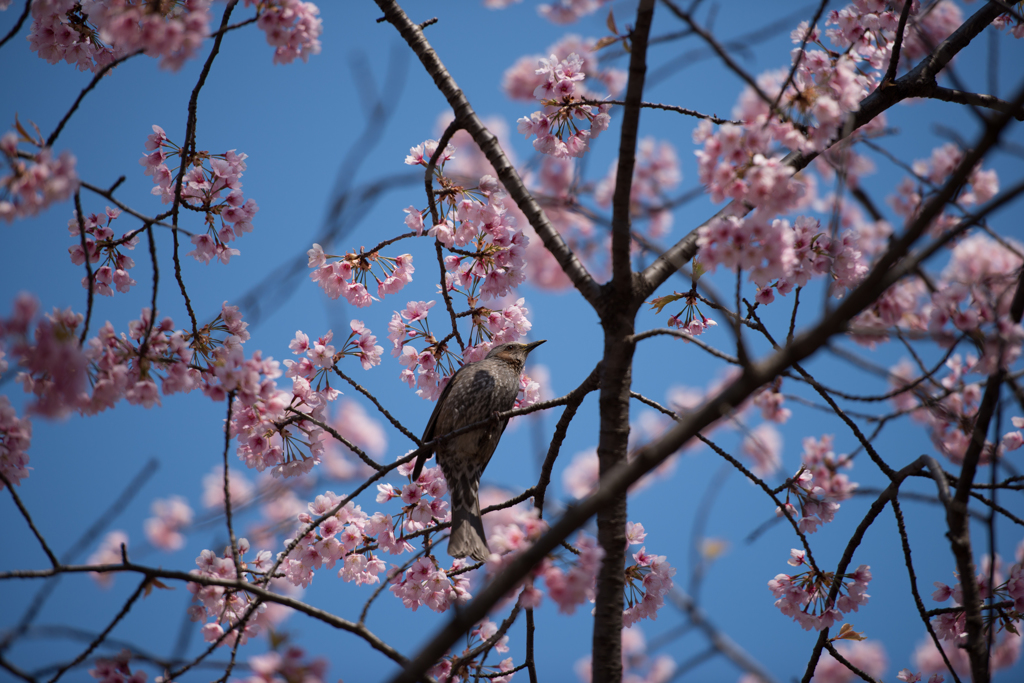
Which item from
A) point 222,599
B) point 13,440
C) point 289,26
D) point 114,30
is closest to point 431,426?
point 222,599

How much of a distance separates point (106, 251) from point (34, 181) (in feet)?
3.38

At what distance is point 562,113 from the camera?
333 centimetres

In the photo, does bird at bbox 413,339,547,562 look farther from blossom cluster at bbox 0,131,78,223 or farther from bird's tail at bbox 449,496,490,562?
blossom cluster at bbox 0,131,78,223

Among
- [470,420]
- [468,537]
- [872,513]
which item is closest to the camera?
[872,513]

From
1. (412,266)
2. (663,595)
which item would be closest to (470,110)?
(412,266)

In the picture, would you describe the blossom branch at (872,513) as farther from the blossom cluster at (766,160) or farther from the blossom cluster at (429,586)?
the blossom cluster at (429,586)

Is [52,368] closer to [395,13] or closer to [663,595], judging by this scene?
[395,13]

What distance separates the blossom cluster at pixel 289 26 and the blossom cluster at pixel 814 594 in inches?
127

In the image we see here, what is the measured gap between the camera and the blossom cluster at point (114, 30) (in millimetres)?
2377

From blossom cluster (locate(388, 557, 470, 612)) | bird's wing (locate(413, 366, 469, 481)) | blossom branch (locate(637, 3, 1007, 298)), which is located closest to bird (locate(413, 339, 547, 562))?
bird's wing (locate(413, 366, 469, 481))

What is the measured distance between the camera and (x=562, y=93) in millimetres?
3303

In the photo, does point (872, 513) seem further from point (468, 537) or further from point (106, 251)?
point (106, 251)

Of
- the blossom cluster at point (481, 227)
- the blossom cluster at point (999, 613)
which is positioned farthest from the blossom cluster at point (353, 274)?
the blossom cluster at point (999, 613)

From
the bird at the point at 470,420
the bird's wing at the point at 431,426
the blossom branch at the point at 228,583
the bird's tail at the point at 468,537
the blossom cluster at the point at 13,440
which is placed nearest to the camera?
the blossom branch at the point at 228,583
